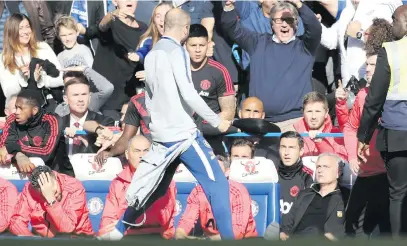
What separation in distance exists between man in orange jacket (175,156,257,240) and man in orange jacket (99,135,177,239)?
6.6 inches

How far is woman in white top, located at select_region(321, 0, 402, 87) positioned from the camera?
1140 cm

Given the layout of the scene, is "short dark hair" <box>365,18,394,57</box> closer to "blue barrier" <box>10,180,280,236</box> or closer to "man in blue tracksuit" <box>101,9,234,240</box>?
"blue barrier" <box>10,180,280,236</box>

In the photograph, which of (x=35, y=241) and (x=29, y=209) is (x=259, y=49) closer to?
(x=29, y=209)

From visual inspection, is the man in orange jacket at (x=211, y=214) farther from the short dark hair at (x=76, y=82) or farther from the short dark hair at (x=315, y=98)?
the short dark hair at (x=76, y=82)

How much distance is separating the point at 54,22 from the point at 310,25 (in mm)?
3153

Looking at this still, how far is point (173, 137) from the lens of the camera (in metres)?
8.98

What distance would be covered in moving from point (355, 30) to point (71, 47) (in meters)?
2.97

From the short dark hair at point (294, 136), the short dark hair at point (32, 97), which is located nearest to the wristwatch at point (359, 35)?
the short dark hair at point (294, 136)

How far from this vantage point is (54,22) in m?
12.7

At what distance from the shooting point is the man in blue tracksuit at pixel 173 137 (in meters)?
8.92

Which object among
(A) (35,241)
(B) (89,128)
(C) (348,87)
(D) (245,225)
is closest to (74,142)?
(B) (89,128)

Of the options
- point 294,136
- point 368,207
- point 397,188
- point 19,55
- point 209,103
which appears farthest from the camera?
point 19,55

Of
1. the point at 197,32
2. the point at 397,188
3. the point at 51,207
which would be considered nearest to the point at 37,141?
the point at 51,207

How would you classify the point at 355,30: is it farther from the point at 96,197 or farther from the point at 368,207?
the point at 96,197
